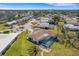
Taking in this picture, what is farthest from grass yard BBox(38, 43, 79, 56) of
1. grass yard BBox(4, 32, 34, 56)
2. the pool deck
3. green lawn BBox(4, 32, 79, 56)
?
the pool deck

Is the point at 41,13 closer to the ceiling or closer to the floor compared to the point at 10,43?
closer to the ceiling

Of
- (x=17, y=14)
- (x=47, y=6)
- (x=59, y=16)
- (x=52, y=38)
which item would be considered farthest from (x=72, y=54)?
(x=17, y=14)

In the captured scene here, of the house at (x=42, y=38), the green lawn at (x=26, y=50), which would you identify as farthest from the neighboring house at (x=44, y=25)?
the green lawn at (x=26, y=50)

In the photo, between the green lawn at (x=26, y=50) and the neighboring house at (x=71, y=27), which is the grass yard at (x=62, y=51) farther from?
the neighboring house at (x=71, y=27)

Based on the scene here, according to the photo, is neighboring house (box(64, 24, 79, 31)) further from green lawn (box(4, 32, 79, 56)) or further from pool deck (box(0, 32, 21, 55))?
pool deck (box(0, 32, 21, 55))

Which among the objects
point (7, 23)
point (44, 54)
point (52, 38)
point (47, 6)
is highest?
point (47, 6)

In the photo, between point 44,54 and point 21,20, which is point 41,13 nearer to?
point 21,20

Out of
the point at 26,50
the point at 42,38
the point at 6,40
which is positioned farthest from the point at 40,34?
the point at 6,40
